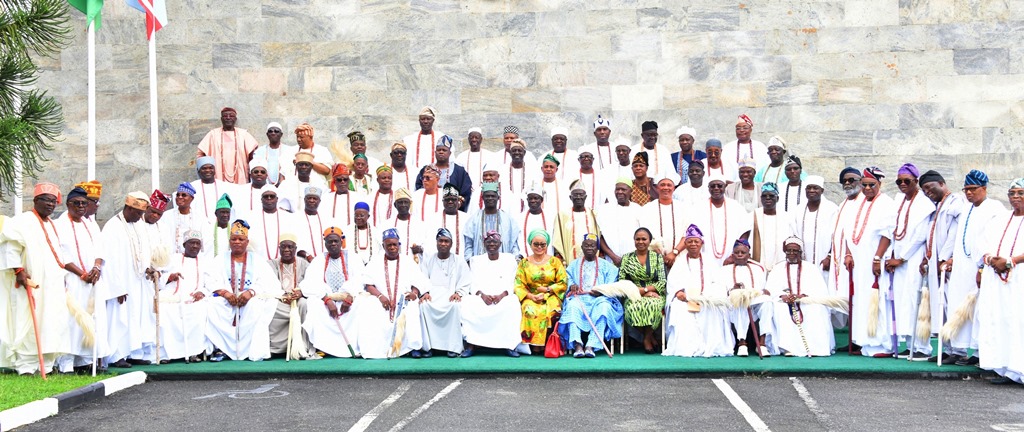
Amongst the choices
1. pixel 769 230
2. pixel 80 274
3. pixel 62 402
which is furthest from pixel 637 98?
pixel 62 402

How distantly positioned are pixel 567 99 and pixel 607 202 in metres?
2.61

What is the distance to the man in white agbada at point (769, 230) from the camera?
12117mm

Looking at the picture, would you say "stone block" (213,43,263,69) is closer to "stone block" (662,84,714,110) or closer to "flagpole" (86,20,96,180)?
"flagpole" (86,20,96,180)

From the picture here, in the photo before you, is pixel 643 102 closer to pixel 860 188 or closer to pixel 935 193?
pixel 860 188

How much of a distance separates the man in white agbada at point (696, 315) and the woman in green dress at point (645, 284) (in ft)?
0.42

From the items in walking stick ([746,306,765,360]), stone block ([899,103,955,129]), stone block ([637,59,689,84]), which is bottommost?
walking stick ([746,306,765,360])

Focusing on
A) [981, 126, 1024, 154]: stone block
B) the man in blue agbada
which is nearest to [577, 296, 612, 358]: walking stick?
the man in blue agbada

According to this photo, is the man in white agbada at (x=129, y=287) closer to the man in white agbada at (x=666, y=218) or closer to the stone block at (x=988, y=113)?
the man in white agbada at (x=666, y=218)

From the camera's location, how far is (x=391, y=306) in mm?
11523

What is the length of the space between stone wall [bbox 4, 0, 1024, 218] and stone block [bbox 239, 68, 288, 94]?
0.02 m

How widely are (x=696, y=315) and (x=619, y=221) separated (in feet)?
5.44

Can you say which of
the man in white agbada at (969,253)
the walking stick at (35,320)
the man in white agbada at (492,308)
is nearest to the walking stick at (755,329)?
the man in white agbada at (969,253)

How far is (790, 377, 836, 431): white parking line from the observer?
7465 millimetres

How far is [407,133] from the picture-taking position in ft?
50.4
